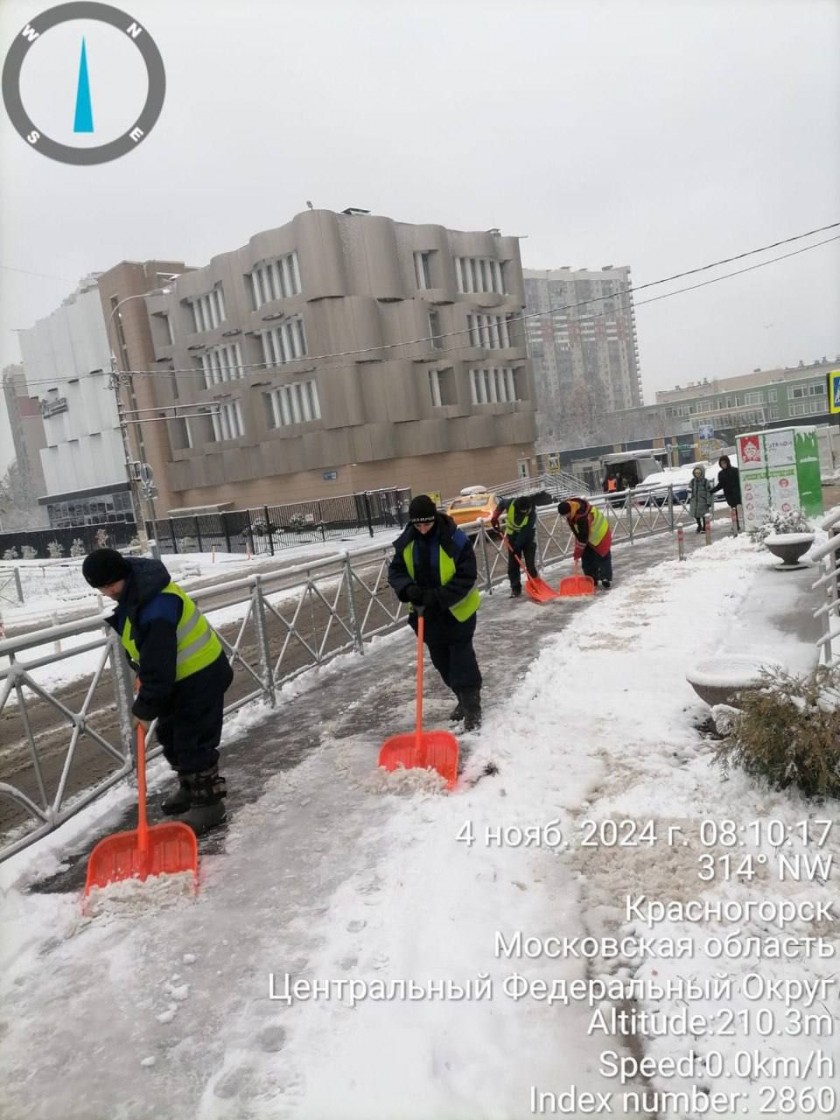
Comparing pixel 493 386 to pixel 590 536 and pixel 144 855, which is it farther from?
pixel 144 855

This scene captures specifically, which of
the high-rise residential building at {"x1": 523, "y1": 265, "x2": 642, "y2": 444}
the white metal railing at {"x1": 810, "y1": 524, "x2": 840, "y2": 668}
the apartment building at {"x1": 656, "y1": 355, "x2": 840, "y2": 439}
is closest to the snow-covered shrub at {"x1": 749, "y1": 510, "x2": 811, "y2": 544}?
the white metal railing at {"x1": 810, "y1": 524, "x2": 840, "y2": 668}

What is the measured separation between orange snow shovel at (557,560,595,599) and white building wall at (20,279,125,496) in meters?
44.3

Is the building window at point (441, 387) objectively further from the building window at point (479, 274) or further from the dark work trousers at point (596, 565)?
the dark work trousers at point (596, 565)

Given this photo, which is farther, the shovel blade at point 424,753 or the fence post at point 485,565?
the fence post at point 485,565

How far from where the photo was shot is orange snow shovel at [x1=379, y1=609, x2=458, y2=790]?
14.9 ft

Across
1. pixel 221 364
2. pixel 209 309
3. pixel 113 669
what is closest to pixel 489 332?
pixel 221 364

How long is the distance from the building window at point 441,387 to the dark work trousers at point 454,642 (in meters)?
32.5

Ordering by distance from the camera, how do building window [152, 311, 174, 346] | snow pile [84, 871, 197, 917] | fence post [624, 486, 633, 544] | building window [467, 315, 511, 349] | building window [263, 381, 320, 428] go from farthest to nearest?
building window [152, 311, 174, 346]
building window [467, 315, 511, 349]
building window [263, 381, 320, 428]
fence post [624, 486, 633, 544]
snow pile [84, 871, 197, 917]

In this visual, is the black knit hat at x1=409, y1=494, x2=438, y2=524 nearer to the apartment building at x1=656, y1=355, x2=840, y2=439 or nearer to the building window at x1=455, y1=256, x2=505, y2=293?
the building window at x1=455, y1=256, x2=505, y2=293

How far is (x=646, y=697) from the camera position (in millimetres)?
5656

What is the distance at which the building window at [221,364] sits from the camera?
37781mm

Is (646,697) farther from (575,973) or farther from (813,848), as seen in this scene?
(575,973)

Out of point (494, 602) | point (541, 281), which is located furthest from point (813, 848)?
point (541, 281)

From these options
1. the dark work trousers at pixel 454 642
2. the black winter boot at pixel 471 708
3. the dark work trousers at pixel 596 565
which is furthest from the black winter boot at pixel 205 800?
the dark work trousers at pixel 596 565
